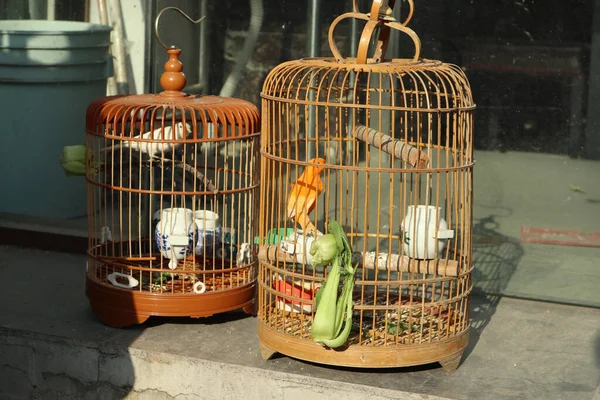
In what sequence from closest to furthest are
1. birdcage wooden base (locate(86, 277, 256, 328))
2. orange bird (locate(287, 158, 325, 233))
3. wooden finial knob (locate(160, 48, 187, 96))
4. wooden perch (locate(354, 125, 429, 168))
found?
wooden perch (locate(354, 125, 429, 168))
orange bird (locate(287, 158, 325, 233))
birdcage wooden base (locate(86, 277, 256, 328))
wooden finial knob (locate(160, 48, 187, 96))

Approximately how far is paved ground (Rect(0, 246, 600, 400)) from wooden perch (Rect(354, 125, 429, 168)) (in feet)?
2.95

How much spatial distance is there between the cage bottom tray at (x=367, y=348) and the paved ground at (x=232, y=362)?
70 mm

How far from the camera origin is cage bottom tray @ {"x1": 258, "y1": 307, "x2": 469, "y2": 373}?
430cm

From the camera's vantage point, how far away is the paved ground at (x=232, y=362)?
14.2 feet

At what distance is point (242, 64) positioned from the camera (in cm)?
607

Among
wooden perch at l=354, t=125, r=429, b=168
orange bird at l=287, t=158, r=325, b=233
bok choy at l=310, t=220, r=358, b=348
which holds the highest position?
wooden perch at l=354, t=125, r=429, b=168

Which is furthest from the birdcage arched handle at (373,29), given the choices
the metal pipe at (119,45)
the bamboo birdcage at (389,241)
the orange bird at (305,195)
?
the metal pipe at (119,45)

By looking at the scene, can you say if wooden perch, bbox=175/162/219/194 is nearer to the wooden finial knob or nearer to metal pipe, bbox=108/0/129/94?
the wooden finial knob

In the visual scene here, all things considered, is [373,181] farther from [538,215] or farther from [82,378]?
[82,378]

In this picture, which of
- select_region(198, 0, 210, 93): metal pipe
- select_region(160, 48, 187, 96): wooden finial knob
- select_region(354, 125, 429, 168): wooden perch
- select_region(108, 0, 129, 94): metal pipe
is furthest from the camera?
select_region(108, 0, 129, 94): metal pipe

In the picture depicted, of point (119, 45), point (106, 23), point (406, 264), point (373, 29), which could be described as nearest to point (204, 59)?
point (119, 45)

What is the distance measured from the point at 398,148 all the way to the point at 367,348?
813 mm

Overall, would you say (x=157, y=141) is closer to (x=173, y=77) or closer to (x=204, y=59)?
(x=173, y=77)

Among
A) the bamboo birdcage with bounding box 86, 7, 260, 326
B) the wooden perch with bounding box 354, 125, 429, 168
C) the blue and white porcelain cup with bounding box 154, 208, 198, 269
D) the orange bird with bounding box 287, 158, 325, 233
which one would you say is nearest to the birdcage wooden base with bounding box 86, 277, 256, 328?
the bamboo birdcage with bounding box 86, 7, 260, 326
